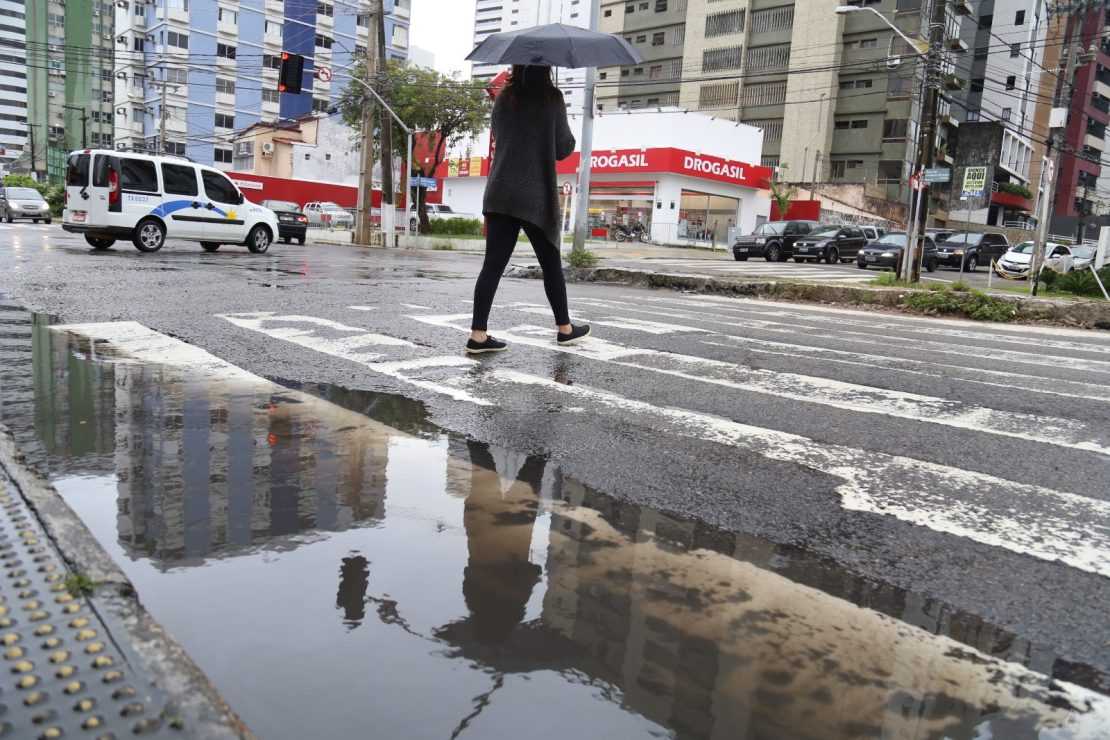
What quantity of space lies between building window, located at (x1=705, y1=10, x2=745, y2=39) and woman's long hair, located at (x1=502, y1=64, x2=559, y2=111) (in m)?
62.7

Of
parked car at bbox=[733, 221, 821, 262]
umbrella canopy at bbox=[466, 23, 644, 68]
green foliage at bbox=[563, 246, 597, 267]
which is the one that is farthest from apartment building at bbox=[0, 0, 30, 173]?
umbrella canopy at bbox=[466, 23, 644, 68]

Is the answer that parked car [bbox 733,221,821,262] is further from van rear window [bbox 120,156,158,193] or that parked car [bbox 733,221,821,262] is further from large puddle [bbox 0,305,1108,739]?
large puddle [bbox 0,305,1108,739]

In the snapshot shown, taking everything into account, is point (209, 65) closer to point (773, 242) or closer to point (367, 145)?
point (367, 145)

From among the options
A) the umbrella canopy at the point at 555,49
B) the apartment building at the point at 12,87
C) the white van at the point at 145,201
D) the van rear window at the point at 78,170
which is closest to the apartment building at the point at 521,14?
the apartment building at the point at 12,87

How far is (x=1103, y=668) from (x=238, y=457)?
2.92 meters

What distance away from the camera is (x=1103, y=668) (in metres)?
1.97

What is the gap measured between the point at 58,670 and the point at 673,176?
44053 millimetres

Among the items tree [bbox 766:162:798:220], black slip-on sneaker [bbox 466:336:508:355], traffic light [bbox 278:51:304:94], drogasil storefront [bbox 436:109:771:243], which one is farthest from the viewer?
tree [bbox 766:162:798:220]

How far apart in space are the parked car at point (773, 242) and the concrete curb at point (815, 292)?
19.6 m

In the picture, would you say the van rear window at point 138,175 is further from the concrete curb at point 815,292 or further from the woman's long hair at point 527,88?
the woman's long hair at point 527,88

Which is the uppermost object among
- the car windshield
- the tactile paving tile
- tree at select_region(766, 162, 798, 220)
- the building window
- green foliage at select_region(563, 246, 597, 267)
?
the building window

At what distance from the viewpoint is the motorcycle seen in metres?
46.0

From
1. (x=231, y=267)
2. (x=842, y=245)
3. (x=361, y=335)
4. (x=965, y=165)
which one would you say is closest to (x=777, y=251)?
(x=842, y=245)

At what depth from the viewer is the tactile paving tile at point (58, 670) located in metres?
1.50
